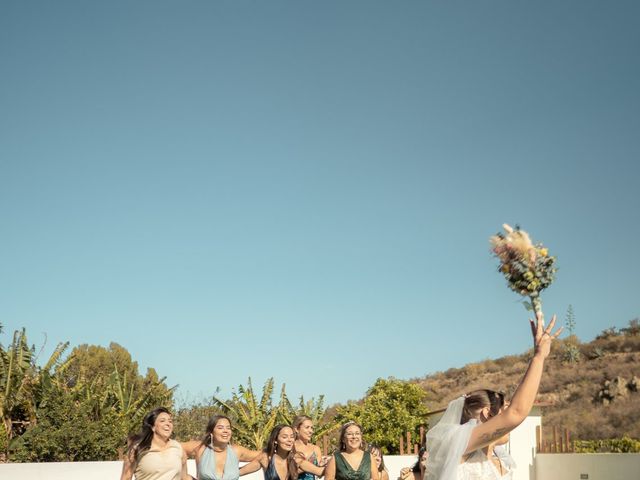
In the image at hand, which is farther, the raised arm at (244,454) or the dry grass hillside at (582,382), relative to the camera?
the dry grass hillside at (582,382)

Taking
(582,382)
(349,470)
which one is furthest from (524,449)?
(582,382)

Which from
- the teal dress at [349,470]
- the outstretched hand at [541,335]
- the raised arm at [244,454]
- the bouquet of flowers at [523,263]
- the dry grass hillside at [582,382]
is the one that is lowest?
the teal dress at [349,470]

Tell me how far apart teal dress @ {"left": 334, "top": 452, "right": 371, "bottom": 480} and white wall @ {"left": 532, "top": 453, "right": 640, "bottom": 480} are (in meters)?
10.6

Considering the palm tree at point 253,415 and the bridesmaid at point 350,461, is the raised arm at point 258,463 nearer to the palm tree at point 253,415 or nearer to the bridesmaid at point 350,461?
the bridesmaid at point 350,461

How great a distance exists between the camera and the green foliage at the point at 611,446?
21.6 m

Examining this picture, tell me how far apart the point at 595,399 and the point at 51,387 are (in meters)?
27.8

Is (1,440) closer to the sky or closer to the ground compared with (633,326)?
closer to the ground

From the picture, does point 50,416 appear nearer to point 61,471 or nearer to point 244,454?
point 61,471

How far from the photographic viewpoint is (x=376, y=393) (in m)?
23.3

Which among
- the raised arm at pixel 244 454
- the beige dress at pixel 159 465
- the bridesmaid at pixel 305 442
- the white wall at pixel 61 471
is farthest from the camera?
the white wall at pixel 61 471

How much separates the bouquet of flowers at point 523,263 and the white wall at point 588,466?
51.7 feet

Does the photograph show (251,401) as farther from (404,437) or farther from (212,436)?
(212,436)

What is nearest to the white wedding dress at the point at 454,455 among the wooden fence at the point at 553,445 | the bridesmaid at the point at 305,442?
the bridesmaid at the point at 305,442

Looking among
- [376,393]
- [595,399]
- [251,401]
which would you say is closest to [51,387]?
[251,401]
